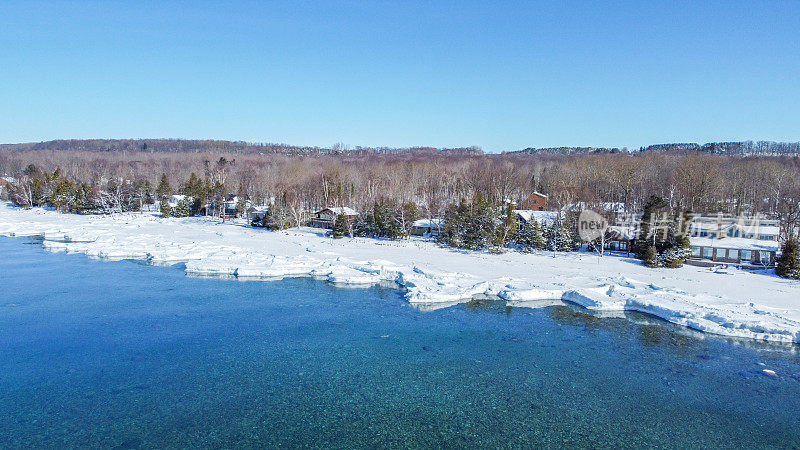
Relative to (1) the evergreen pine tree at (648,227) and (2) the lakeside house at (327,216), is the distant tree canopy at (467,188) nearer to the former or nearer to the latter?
(1) the evergreen pine tree at (648,227)

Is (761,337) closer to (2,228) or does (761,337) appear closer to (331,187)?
(331,187)

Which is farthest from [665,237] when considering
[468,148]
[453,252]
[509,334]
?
[468,148]

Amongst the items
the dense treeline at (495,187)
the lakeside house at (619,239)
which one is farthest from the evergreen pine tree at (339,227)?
the lakeside house at (619,239)

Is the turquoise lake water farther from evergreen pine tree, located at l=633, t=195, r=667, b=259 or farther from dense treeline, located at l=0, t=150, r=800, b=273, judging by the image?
dense treeline, located at l=0, t=150, r=800, b=273

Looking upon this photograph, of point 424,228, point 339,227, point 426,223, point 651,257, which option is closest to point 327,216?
point 339,227

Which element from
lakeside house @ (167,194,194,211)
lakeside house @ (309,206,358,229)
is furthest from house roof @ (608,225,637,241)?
lakeside house @ (167,194,194,211)
